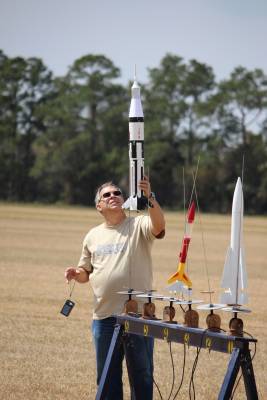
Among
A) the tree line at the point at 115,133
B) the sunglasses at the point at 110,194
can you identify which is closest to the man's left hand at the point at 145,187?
the sunglasses at the point at 110,194

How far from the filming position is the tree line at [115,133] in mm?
94750

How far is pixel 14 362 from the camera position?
37.4 feet

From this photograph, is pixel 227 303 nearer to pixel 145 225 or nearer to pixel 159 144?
pixel 145 225

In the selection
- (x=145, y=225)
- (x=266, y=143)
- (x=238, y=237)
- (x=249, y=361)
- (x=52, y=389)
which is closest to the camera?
(x=249, y=361)

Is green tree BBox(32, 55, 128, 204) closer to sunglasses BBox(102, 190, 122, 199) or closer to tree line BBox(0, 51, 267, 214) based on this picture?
tree line BBox(0, 51, 267, 214)

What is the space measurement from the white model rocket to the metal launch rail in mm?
397

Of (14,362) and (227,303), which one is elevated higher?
(227,303)

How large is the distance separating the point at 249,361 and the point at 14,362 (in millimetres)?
5406

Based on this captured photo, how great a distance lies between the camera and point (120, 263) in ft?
25.5

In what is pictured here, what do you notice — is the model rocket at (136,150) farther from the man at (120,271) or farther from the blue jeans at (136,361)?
the blue jeans at (136,361)

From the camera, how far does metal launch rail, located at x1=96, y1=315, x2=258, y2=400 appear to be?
6516 millimetres

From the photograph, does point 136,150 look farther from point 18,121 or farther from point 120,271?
point 18,121

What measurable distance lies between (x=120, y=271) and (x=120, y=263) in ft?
0.23

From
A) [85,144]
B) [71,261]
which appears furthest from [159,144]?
[71,261]
